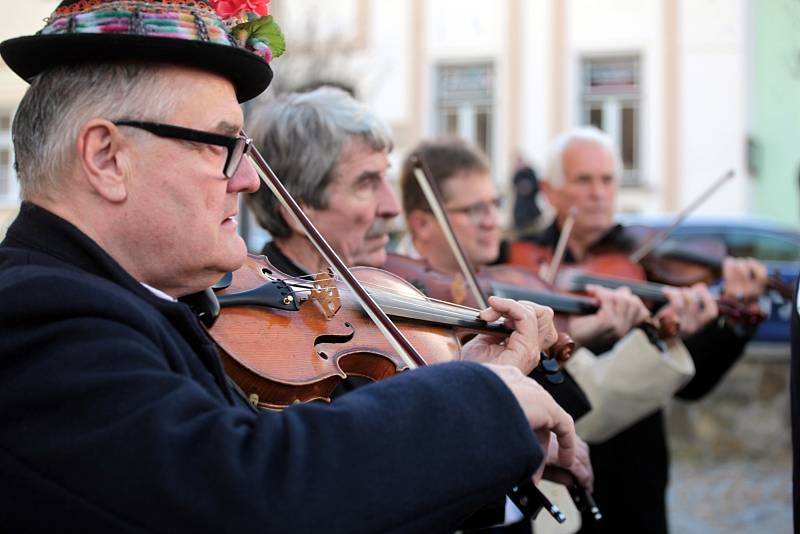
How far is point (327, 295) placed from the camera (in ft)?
6.35

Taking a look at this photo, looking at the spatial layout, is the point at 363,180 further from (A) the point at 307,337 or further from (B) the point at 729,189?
(B) the point at 729,189

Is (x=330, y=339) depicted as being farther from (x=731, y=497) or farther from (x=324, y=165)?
(x=731, y=497)

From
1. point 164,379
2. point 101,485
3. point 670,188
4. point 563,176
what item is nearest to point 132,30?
point 164,379

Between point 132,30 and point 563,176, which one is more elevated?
point 132,30

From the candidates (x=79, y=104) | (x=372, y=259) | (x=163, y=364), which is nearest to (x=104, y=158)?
(x=79, y=104)

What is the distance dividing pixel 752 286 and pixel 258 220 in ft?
7.40

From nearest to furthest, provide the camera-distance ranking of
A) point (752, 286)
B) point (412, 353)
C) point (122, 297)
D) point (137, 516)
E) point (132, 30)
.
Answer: point (137, 516) → point (122, 297) → point (132, 30) → point (412, 353) → point (752, 286)

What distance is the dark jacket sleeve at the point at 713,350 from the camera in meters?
3.82

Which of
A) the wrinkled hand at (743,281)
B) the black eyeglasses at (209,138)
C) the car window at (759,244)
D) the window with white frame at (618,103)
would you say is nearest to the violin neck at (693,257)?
the wrinkled hand at (743,281)

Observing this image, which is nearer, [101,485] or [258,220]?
[101,485]

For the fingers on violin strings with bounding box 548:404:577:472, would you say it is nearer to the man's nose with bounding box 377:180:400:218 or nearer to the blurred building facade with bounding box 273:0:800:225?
the man's nose with bounding box 377:180:400:218

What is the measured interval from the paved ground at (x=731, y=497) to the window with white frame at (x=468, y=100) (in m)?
11.2

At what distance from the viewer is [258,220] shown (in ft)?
8.76

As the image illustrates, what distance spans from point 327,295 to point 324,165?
73 cm
